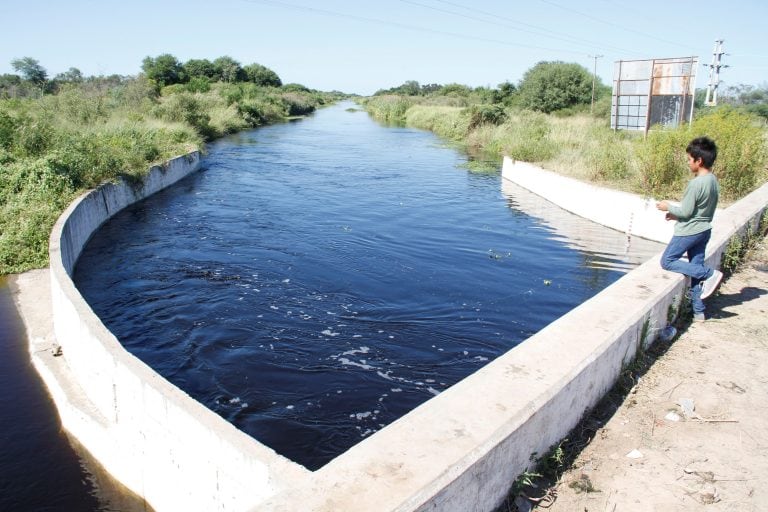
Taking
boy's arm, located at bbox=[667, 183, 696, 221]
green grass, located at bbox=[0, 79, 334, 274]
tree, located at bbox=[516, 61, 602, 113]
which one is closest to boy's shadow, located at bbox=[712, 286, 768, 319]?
boy's arm, located at bbox=[667, 183, 696, 221]

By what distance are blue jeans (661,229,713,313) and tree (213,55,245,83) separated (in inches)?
3416

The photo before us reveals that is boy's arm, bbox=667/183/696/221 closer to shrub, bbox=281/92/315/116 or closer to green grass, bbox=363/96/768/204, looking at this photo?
green grass, bbox=363/96/768/204

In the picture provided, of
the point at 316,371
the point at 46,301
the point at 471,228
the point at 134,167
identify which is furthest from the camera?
the point at 134,167

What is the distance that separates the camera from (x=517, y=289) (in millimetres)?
10648

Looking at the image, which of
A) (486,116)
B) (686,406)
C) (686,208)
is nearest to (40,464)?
(686,406)

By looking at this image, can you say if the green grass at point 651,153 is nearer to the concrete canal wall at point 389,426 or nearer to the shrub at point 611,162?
the shrub at point 611,162

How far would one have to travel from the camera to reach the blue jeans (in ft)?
19.2

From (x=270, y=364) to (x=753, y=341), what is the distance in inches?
218

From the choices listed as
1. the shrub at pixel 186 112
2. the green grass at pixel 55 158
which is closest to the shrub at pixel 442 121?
the shrub at pixel 186 112

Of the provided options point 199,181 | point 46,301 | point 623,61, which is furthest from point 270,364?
point 623,61

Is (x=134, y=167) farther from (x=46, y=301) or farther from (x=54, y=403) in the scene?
(x=54, y=403)

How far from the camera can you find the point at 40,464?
5641mm

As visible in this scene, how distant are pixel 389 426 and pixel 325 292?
6.83m

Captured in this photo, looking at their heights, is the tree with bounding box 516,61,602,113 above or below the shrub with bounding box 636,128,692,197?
A: above
